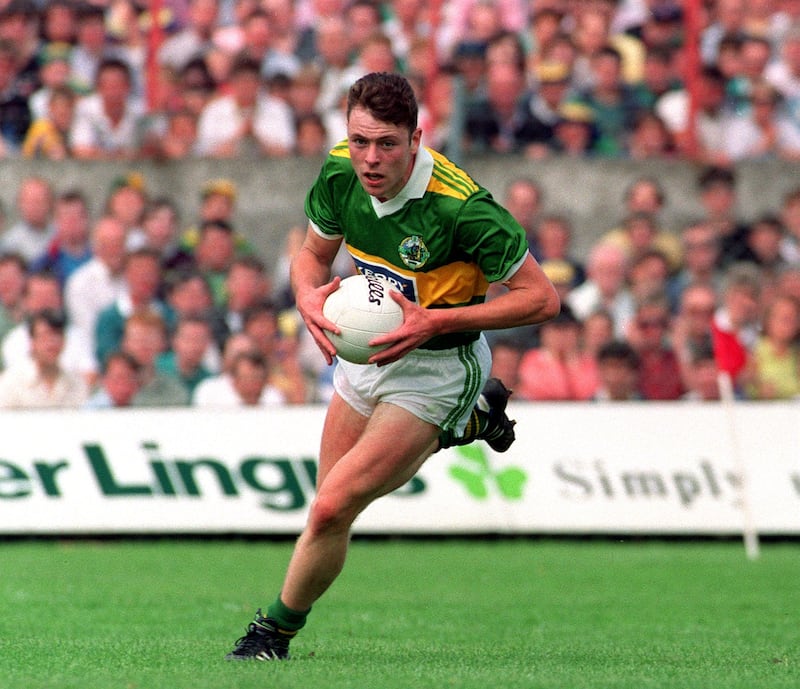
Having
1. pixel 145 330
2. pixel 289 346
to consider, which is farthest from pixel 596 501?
pixel 145 330

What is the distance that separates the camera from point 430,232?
6.23m

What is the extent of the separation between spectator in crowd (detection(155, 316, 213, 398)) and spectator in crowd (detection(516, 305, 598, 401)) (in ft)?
8.94

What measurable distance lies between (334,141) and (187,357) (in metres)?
3.01

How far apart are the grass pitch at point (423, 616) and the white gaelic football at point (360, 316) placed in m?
1.25

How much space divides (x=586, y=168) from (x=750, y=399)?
3209 mm

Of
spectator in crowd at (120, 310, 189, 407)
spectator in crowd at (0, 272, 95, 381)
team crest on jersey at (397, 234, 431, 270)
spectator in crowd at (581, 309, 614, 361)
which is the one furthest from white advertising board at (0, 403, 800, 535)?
team crest on jersey at (397, 234, 431, 270)

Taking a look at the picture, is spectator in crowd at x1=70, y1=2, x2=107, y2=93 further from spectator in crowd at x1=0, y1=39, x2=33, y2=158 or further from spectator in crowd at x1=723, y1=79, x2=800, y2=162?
spectator in crowd at x1=723, y1=79, x2=800, y2=162

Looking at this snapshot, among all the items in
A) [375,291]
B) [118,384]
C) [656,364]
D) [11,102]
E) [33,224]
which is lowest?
[656,364]

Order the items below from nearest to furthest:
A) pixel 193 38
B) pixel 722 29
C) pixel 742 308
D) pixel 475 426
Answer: pixel 475 426
pixel 742 308
pixel 722 29
pixel 193 38

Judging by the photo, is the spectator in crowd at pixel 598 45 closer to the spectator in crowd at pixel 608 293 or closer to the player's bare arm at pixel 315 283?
the spectator in crowd at pixel 608 293

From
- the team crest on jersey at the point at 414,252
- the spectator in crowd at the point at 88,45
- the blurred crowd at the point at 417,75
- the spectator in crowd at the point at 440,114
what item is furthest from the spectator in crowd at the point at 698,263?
the team crest on jersey at the point at 414,252

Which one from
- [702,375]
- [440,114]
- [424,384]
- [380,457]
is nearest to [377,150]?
[424,384]

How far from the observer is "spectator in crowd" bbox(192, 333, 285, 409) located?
13359mm

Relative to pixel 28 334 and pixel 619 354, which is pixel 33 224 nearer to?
pixel 28 334
